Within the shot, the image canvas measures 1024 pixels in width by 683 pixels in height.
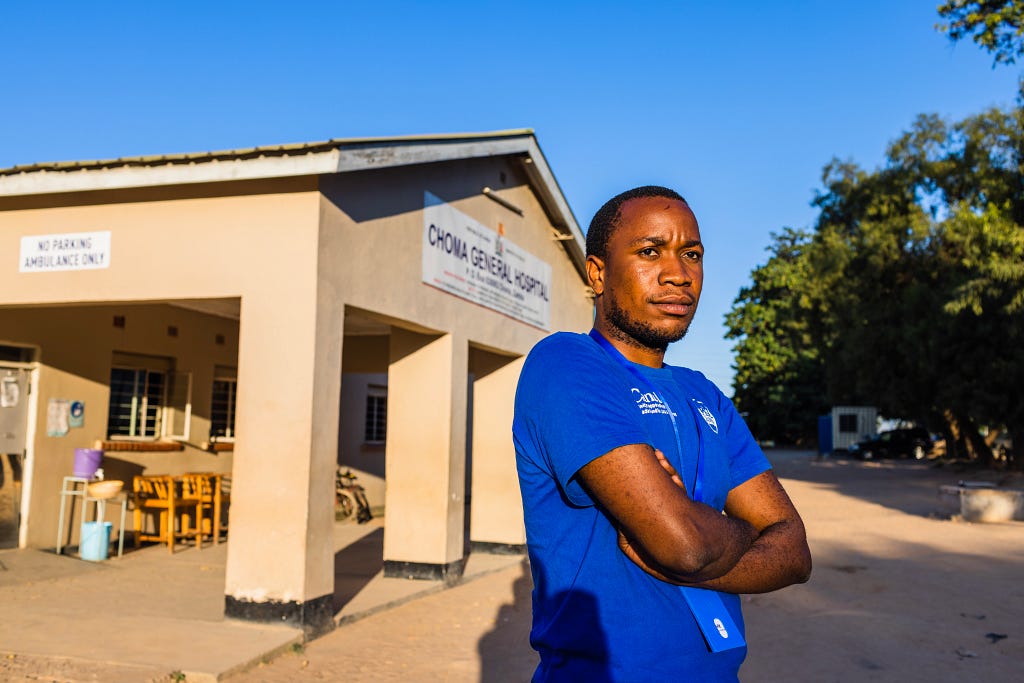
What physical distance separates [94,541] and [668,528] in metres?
9.99

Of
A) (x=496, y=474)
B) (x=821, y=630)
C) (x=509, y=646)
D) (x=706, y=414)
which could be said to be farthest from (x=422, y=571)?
(x=706, y=414)

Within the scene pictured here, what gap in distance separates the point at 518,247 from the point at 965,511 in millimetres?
10113

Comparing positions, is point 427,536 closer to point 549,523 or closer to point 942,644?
point 942,644

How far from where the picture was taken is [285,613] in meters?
6.77

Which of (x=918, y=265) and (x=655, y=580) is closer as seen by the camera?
(x=655, y=580)

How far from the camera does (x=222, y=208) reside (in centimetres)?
732

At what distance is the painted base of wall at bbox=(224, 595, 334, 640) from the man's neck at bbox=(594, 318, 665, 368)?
5684 millimetres

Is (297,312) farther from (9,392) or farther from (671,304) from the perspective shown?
(671,304)

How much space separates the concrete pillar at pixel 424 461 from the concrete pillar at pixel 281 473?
2.25 meters

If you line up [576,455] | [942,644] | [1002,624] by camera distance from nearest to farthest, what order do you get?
1. [576,455]
2. [942,644]
3. [1002,624]

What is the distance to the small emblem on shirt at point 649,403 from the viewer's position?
1.63 meters

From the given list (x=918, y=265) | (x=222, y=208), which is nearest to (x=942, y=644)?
(x=222, y=208)

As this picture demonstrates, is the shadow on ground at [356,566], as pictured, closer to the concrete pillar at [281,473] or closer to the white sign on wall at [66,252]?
the concrete pillar at [281,473]

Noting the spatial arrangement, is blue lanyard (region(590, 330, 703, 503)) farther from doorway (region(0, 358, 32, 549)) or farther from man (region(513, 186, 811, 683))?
doorway (region(0, 358, 32, 549))
